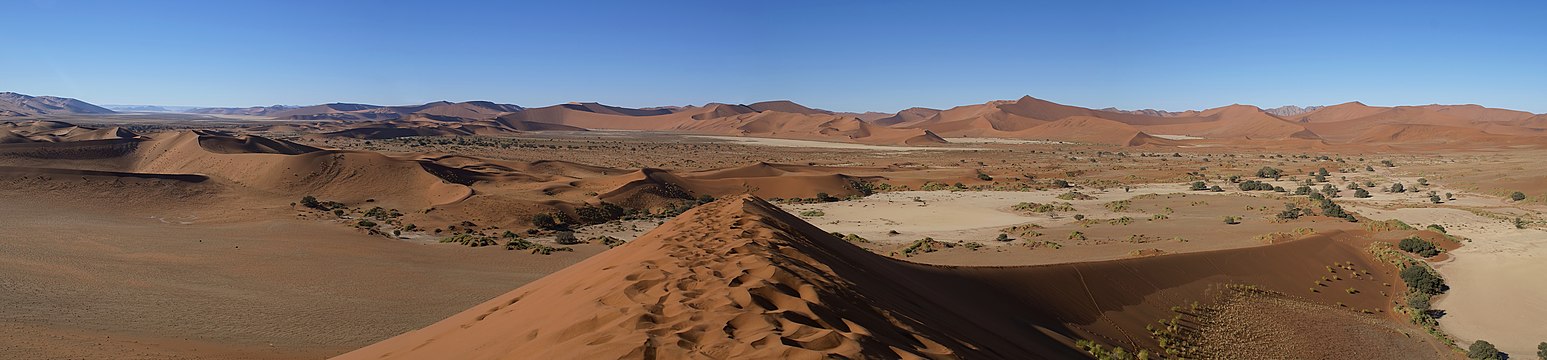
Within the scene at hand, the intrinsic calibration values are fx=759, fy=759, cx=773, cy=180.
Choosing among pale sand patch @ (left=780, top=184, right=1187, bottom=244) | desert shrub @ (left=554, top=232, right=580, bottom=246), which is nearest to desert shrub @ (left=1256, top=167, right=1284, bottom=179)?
pale sand patch @ (left=780, top=184, right=1187, bottom=244)

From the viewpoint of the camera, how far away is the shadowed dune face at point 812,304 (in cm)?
541

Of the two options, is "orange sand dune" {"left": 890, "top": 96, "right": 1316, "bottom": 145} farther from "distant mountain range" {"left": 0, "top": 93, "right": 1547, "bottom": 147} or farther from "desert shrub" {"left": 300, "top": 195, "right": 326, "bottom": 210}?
"desert shrub" {"left": 300, "top": 195, "right": 326, "bottom": 210}

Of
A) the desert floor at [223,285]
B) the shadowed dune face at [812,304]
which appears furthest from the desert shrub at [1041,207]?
the desert floor at [223,285]

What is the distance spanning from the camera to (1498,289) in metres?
17.3

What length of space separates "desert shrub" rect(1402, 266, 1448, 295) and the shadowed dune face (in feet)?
4.28

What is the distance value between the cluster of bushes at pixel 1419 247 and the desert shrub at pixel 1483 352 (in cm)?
896

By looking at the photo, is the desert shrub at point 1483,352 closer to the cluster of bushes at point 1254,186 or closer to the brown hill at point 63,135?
the cluster of bushes at point 1254,186

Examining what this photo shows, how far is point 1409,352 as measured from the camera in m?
12.5

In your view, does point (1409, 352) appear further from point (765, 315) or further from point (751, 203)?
point (765, 315)

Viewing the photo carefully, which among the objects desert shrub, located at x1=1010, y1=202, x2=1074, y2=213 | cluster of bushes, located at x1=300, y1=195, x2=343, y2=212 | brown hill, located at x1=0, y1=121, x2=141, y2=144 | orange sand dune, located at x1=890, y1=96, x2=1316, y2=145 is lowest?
cluster of bushes, located at x1=300, y1=195, x2=343, y2=212

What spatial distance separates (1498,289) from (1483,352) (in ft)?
22.8

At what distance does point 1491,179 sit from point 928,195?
3276 cm

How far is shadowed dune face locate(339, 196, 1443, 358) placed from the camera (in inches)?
213

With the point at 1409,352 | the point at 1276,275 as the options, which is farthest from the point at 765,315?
the point at 1276,275
